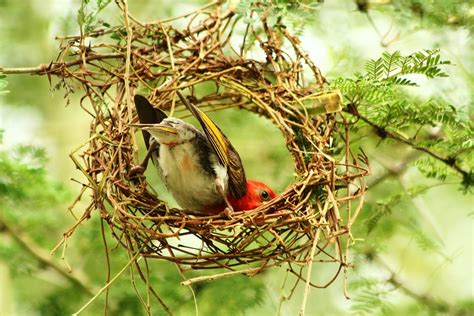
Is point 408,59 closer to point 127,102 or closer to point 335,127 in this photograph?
point 335,127

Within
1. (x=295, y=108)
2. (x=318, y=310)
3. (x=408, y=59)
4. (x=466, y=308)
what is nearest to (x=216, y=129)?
(x=295, y=108)

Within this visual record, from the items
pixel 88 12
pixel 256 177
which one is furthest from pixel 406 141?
pixel 256 177

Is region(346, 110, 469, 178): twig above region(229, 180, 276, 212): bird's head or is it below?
above

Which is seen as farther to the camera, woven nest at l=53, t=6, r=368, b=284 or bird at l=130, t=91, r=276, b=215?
bird at l=130, t=91, r=276, b=215

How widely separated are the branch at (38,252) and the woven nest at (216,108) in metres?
1.45

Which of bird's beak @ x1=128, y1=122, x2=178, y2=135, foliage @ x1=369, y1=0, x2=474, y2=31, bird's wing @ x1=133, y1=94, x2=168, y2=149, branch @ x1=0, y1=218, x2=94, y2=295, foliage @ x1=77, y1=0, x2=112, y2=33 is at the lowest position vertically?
branch @ x1=0, y1=218, x2=94, y2=295

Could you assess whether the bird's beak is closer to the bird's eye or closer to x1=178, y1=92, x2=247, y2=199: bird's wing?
x1=178, y1=92, x2=247, y2=199: bird's wing

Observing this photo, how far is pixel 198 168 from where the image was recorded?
14.2 ft

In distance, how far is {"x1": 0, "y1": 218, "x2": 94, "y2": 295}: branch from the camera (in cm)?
551

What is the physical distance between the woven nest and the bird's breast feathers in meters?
0.18

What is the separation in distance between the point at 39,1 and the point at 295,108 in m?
3.68

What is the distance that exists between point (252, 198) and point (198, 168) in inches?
12.6

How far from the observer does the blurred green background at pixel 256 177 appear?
468 centimetres

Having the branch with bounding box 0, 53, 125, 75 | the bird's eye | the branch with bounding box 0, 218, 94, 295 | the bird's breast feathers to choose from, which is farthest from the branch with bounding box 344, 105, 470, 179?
the branch with bounding box 0, 218, 94, 295
